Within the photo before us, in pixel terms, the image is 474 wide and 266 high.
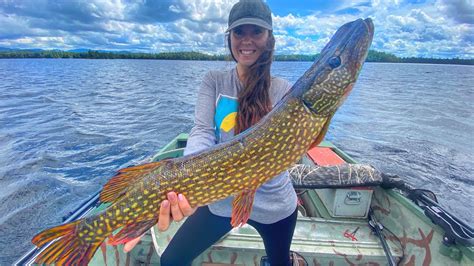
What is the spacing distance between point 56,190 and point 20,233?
1.67m

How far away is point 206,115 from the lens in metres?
2.27

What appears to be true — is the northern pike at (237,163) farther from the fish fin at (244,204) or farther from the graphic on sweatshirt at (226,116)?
the graphic on sweatshirt at (226,116)

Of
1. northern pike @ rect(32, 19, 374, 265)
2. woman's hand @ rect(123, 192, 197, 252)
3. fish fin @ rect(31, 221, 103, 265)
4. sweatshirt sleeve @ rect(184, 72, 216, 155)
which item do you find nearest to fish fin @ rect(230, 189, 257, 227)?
northern pike @ rect(32, 19, 374, 265)

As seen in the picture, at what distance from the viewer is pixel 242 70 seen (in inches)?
92.7

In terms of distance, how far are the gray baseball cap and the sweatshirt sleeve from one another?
1.58ft

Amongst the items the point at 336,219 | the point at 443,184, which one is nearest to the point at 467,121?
the point at 443,184

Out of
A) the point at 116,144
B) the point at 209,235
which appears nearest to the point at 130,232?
the point at 209,235

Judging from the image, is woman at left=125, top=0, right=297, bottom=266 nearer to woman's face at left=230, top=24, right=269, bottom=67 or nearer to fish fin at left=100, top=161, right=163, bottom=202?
woman's face at left=230, top=24, right=269, bottom=67

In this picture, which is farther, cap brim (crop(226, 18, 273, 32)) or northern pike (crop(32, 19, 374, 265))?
cap brim (crop(226, 18, 273, 32))

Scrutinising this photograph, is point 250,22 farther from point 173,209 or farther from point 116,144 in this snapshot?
point 116,144

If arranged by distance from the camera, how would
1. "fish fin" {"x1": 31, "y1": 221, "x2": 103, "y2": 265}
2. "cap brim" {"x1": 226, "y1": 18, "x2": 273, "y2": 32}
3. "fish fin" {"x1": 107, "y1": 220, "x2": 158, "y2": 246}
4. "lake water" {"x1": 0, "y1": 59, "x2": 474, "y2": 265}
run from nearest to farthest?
1. "fish fin" {"x1": 31, "y1": 221, "x2": 103, "y2": 265}
2. "fish fin" {"x1": 107, "y1": 220, "x2": 158, "y2": 246}
3. "cap brim" {"x1": 226, "y1": 18, "x2": 273, "y2": 32}
4. "lake water" {"x1": 0, "y1": 59, "x2": 474, "y2": 265}

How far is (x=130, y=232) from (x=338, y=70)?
5.80ft

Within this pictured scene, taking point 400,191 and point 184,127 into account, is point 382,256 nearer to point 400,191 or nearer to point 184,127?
point 400,191

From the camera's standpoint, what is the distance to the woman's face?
217cm
